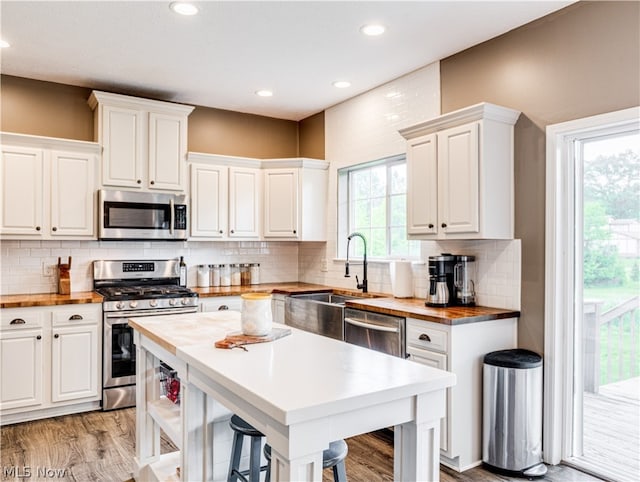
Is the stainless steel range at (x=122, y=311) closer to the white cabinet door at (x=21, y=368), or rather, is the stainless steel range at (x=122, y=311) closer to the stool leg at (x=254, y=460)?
the white cabinet door at (x=21, y=368)

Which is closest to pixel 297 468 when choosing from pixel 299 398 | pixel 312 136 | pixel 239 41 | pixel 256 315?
pixel 299 398

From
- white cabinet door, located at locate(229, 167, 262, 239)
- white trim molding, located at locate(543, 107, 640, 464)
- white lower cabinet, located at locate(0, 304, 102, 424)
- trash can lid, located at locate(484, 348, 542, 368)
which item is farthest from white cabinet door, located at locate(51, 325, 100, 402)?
white trim molding, located at locate(543, 107, 640, 464)

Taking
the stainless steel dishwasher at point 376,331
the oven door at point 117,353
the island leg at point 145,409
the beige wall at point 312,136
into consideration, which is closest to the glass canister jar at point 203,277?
the oven door at point 117,353

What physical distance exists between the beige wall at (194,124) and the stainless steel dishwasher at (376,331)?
91.7 inches

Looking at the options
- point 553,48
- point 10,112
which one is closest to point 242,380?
point 553,48

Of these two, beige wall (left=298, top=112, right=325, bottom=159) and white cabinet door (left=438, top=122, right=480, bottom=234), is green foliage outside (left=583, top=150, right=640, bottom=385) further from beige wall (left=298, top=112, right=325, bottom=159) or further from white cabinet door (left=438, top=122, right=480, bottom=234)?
beige wall (left=298, top=112, right=325, bottom=159)

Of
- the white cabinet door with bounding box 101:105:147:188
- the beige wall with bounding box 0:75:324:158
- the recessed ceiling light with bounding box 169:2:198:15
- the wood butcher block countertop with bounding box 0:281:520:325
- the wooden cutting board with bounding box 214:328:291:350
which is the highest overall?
the recessed ceiling light with bounding box 169:2:198:15

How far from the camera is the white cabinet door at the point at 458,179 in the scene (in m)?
3.22

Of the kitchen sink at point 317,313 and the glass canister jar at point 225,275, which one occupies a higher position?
the glass canister jar at point 225,275

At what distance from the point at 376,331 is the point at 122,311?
2147 millimetres

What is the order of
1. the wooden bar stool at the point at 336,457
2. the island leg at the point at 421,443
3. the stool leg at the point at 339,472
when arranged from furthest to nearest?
the stool leg at the point at 339,472
the wooden bar stool at the point at 336,457
the island leg at the point at 421,443

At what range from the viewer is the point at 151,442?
2762 millimetres

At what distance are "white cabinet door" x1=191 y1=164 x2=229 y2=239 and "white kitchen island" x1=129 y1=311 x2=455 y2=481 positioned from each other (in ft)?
8.25

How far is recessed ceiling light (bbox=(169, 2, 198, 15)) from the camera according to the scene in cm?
299
